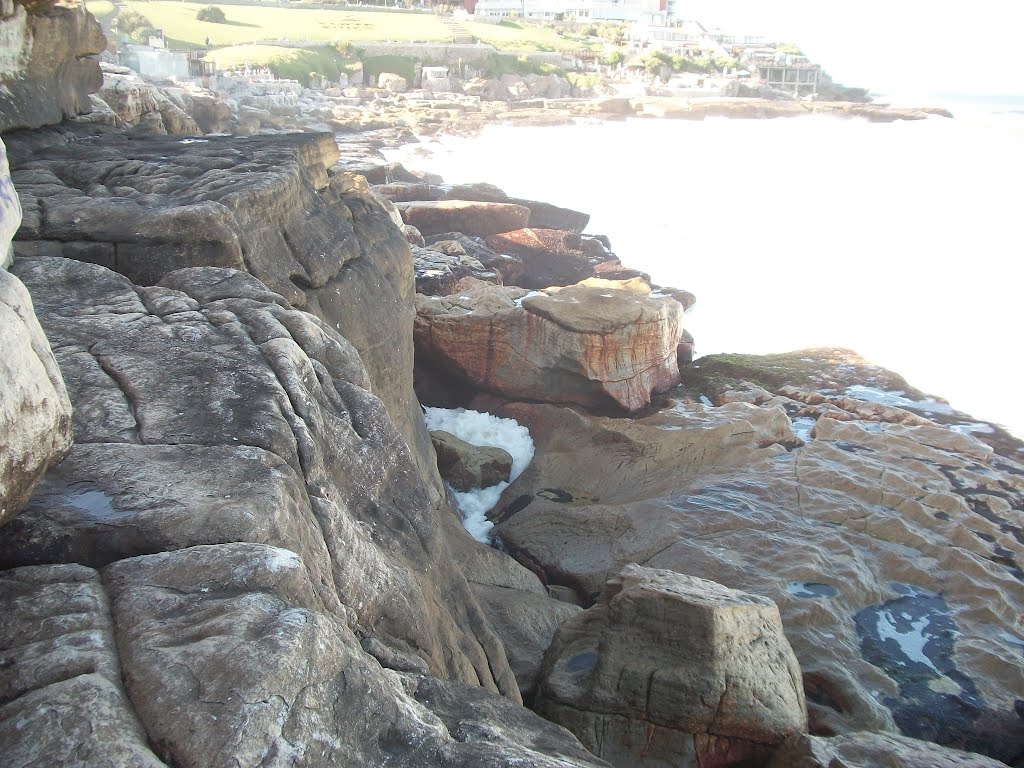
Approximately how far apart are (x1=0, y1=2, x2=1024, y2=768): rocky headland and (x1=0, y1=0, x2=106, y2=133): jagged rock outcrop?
0.19 ft

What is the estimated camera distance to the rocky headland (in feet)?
8.92

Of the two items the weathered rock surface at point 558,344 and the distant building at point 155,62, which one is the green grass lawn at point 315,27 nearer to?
the distant building at point 155,62

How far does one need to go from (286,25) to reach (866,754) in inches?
2745

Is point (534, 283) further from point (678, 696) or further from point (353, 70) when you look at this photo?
point (353, 70)

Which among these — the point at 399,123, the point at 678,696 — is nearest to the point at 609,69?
the point at 399,123

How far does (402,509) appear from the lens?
4.77m

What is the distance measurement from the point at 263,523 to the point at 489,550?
445 cm

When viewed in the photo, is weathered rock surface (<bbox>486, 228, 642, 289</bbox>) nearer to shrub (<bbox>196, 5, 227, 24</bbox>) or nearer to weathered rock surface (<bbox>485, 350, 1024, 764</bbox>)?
weathered rock surface (<bbox>485, 350, 1024, 764</bbox>)

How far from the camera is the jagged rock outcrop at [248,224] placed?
6.07 meters

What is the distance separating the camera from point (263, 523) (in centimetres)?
322

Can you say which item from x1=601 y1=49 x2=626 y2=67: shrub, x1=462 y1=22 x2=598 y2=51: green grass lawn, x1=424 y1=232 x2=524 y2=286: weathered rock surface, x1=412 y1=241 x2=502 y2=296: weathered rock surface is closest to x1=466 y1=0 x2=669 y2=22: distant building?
x1=462 y1=22 x2=598 y2=51: green grass lawn

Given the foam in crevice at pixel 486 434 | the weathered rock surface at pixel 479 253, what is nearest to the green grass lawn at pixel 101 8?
the weathered rock surface at pixel 479 253

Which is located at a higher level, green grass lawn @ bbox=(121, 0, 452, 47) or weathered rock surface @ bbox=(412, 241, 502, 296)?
green grass lawn @ bbox=(121, 0, 452, 47)

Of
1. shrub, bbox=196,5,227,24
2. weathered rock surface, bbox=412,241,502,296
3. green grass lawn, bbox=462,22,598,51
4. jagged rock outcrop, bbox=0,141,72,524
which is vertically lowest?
weathered rock surface, bbox=412,241,502,296
